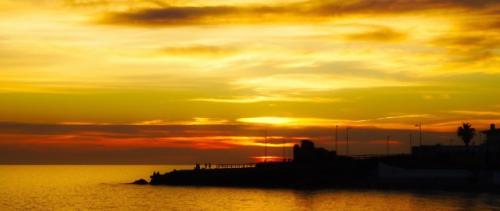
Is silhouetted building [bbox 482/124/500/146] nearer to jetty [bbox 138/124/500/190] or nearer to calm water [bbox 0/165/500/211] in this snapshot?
jetty [bbox 138/124/500/190]

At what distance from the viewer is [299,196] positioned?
538ft

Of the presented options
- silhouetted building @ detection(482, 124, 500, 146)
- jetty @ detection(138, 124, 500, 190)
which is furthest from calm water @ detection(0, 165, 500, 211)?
silhouetted building @ detection(482, 124, 500, 146)

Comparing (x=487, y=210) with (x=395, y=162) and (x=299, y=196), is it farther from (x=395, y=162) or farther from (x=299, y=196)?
(x=395, y=162)

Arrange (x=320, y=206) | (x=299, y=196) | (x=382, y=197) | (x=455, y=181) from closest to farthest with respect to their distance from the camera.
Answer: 1. (x=320, y=206)
2. (x=382, y=197)
3. (x=299, y=196)
4. (x=455, y=181)

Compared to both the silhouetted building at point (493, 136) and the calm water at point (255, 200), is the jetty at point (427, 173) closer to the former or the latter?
the silhouetted building at point (493, 136)

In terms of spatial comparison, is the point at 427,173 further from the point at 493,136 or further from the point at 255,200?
the point at 255,200

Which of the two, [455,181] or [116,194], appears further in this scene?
[116,194]

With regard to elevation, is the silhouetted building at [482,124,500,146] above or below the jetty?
above

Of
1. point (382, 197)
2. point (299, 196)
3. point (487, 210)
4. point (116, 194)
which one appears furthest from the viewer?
point (116, 194)

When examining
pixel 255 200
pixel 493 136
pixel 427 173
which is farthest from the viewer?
pixel 493 136

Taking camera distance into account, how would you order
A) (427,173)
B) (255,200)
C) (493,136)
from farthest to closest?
(493,136), (427,173), (255,200)

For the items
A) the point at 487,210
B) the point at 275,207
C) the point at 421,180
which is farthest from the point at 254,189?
the point at 487,210

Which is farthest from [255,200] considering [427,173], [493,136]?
[493,136]

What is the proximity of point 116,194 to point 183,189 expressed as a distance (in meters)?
17.4
